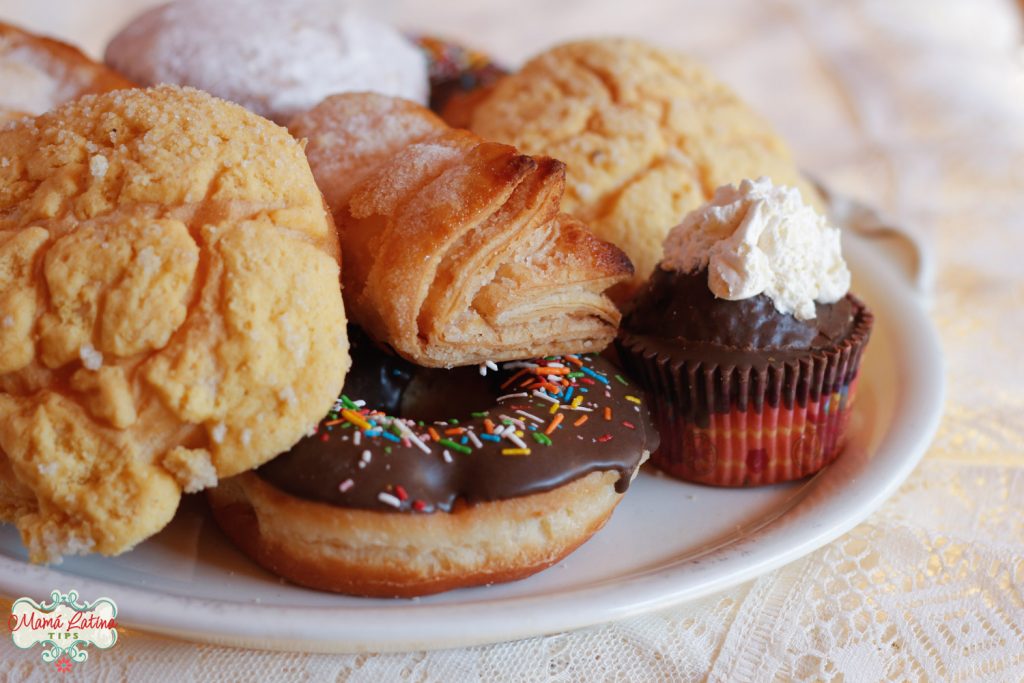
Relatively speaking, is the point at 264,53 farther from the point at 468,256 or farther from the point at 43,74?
the point at 468,256

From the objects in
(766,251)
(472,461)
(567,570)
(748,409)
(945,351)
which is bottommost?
(945,351)

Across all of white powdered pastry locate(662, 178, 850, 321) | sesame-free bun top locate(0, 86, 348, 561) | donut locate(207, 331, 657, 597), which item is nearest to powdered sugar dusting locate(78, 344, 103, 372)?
sesame-free bun top locate(0, 86, 348, 561)

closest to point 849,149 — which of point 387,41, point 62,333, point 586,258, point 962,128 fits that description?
point 962,128

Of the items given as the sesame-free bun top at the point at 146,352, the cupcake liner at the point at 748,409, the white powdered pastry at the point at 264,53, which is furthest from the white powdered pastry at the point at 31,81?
the cupcake liner at the point at 748,409

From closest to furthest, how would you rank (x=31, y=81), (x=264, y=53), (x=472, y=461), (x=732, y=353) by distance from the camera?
1. (x=472, y=461)
2. (x=732, y=353)
3. (x=31, y=81)
4. (x=264, y=53)

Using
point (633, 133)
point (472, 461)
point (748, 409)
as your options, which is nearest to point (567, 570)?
point (472, 461)

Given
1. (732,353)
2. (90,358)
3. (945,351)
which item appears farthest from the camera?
(945,351)

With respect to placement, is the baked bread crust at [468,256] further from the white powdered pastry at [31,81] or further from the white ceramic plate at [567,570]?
the white powdered pastry at [31,81]

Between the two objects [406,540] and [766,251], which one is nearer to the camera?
[406,540]
